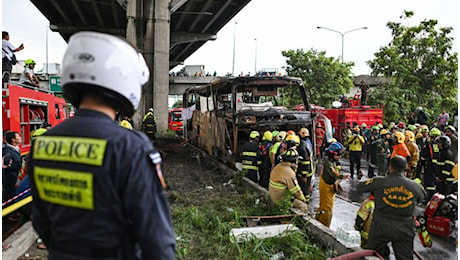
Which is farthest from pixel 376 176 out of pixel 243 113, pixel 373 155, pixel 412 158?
pixel 373 155

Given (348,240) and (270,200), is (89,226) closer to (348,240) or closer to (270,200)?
(348,240)

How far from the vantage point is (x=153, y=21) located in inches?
899

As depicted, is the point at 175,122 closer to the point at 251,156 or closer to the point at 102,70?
the point at 251,156

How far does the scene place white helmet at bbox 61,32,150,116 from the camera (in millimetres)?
1598

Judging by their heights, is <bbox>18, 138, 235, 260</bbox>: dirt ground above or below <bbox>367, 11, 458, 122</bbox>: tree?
below

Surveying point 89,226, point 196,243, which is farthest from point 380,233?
point 89,226

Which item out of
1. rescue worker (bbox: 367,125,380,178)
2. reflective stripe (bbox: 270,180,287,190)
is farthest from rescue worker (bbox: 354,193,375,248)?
rescue worker (bbox: 367,125,380,178)

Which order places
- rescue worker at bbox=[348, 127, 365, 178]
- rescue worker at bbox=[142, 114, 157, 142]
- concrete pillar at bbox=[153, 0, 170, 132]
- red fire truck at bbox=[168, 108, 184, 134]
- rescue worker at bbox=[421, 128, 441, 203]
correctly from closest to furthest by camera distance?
rescue worker at bbox=[421, 128, 441, 203] < rescue worker at bbox=[348, 127, 365, 178] < rescue worker at bbox=[142, 114, 157, 142] < concrete pillar at bbox=[153, 0, 170, 132] < red fire truck at bbox=[168, 108, 184, 134]

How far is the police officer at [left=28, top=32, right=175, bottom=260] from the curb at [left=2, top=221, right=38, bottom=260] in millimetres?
2895

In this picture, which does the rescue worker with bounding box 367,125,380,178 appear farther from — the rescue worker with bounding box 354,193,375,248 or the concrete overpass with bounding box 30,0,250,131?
the concrete overpass with bounding box 30,0,250,131

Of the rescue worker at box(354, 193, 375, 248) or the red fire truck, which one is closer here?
the rescue worker at box(354, 193, 375, 248)

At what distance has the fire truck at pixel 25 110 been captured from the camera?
20.1ft

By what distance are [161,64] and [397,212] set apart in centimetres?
2031

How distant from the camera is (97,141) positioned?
4.99 ft
